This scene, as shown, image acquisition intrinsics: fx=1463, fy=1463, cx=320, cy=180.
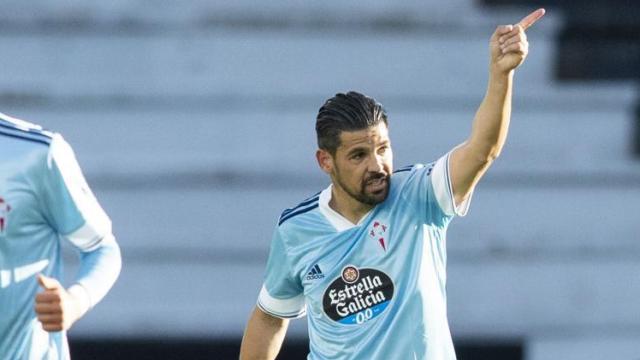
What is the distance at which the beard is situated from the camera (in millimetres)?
4336

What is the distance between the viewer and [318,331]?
4578 mm

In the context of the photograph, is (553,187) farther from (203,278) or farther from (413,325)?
(413,325)

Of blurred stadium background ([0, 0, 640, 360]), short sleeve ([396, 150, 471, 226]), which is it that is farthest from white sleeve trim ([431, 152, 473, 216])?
blurred stadium background ([0, 0, 640, 360])

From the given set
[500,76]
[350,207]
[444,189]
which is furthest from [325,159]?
[500,76]

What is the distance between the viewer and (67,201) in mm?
4285

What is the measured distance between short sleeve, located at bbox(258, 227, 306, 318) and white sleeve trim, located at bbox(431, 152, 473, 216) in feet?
1.81

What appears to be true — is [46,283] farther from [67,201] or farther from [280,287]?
[280,287]

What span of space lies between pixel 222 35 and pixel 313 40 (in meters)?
0.52

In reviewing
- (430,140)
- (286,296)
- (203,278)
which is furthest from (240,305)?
(286,296)

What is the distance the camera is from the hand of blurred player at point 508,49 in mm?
4070

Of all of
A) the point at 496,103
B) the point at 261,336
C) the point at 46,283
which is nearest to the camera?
the point at 46,283

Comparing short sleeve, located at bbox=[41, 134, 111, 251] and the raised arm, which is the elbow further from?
short sleeve, located at bbox=[41, 134, 111, 251]

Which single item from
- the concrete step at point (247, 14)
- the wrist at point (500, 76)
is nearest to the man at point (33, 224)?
the wrist at point (500, 76)

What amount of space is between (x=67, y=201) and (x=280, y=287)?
80cm
